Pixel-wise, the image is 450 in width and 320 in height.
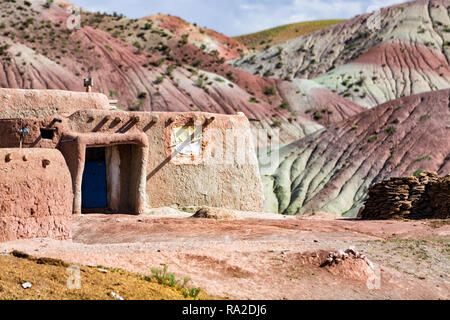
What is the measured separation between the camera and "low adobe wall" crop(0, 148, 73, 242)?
12273 millimetres

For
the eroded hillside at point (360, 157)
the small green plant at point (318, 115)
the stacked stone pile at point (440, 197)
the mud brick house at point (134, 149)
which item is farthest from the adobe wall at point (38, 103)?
the small green plant at point (318, 115)

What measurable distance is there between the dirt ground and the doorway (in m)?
4.60

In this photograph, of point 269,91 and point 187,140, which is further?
Result: point 269,91

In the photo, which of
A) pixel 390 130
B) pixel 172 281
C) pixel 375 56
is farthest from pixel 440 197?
pixel 375 56

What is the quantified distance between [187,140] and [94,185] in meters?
3.74

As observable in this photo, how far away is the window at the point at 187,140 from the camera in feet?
70.9

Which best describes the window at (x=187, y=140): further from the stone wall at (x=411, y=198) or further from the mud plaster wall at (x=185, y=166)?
the stone wall at (x=411, y=198)

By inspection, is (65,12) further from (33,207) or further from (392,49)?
(33,207)

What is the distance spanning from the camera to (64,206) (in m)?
13.6

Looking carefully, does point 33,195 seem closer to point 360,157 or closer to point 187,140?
point 187,140

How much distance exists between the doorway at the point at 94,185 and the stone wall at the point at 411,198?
10222 mm

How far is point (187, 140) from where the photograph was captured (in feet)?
71.6

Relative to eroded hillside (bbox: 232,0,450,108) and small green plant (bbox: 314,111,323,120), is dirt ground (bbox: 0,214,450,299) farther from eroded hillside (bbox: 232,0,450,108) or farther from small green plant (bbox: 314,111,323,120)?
eroded hillside (bbox: 232,0,450,108)

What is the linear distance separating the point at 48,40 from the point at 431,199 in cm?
4140
